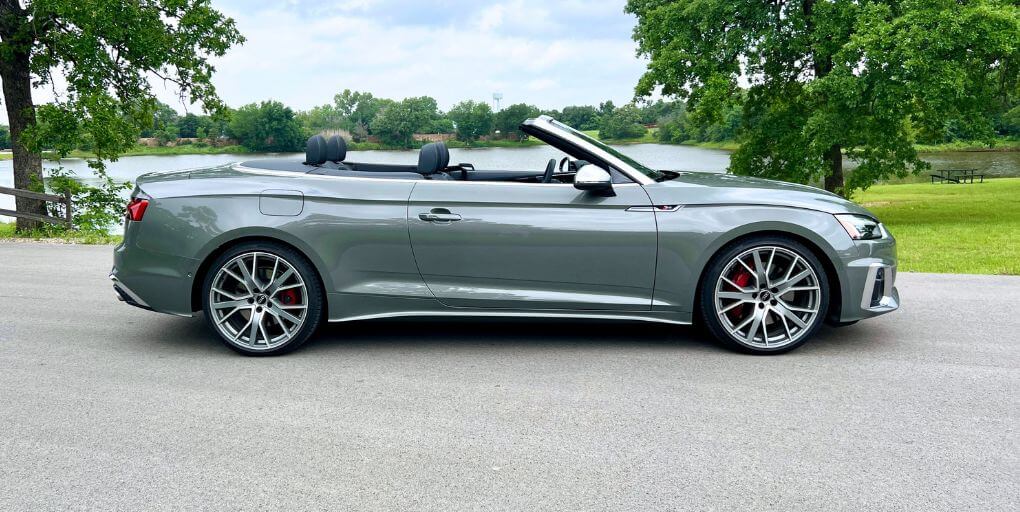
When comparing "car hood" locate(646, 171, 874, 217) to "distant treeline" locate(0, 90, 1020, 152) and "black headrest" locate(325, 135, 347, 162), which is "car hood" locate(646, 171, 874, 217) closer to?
"black headrest" locate(325, 135, 347, 162)

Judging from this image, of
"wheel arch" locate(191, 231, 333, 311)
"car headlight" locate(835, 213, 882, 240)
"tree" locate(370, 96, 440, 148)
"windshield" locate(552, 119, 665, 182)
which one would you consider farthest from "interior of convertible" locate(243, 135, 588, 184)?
"tree" locate(370, 96, 440, 148)

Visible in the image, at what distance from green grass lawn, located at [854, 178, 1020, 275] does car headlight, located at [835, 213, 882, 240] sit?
4.89 meters

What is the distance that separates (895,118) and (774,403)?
18.1 metres

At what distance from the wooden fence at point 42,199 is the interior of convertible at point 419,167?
12.2 metres

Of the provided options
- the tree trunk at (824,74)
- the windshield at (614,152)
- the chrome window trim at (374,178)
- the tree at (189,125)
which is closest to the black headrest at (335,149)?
the chrome window trim at (374,178)

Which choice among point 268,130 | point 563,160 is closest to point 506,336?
point 563,160

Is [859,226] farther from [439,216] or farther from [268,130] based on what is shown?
[268,130]

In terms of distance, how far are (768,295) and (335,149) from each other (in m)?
3.16

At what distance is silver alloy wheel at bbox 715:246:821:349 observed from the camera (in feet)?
16.8

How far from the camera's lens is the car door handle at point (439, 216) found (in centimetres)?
511

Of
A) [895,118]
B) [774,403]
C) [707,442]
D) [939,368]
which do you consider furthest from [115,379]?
[895,118]

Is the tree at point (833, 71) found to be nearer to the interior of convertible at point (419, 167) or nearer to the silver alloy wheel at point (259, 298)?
the interior of convertible at point (419, 167)

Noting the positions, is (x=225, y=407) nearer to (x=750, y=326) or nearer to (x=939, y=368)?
(x=750, y=326)

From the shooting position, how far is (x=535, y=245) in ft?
16.6
